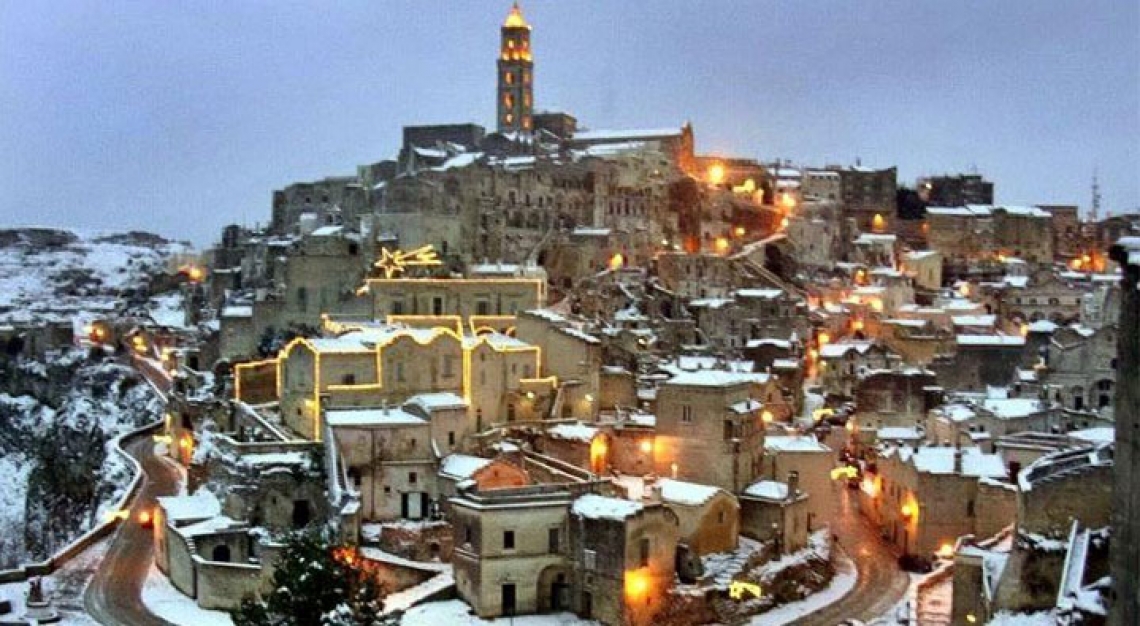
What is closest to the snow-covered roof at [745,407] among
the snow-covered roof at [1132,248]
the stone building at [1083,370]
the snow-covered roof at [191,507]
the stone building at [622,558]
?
the stone building at [622,558]

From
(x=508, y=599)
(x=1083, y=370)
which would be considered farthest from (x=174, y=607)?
(x=1083, y=370)

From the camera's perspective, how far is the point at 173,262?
118m

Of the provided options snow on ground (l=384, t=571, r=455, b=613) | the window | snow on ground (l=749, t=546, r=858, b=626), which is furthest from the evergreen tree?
snow on ground (l=749, t=546, r=858, b=626)

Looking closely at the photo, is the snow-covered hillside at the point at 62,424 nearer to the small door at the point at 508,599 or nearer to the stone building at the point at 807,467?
the small door at the point at 508,599

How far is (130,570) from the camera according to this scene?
44844mm

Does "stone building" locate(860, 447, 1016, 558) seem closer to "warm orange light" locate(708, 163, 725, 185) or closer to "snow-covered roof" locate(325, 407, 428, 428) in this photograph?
"snow-covered roof" locate(325, 407, 428, 428)

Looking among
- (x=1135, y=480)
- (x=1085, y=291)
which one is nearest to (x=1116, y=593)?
(x=1135, y=480)

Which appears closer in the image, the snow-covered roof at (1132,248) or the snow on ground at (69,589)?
the snow-covered roof at (1132,248)

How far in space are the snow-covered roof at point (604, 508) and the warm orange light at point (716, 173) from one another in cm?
6183

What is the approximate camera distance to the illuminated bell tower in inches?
4045

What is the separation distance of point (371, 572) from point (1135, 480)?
22.0 meters

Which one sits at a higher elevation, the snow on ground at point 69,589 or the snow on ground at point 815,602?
the snow on ground at point 69,589

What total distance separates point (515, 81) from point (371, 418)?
6403 centimetres

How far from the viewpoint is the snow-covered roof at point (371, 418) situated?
44500 millimetres
